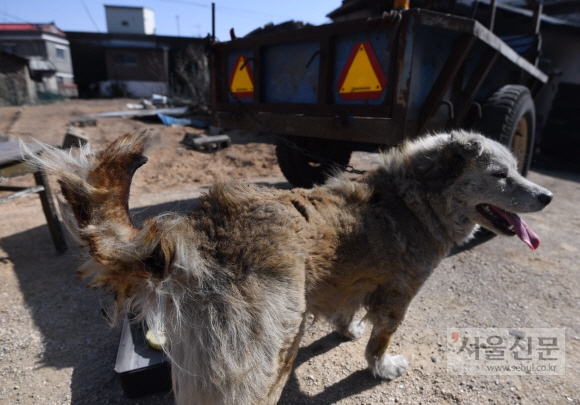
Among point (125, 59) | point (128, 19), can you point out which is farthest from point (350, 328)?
point (128, 19)

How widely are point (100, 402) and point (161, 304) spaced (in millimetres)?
1272

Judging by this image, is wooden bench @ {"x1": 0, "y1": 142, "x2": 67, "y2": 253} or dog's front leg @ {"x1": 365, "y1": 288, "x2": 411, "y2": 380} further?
wooden bench @ {"x1": 0, "y1": 142, "x2": 67, "y2": 253}

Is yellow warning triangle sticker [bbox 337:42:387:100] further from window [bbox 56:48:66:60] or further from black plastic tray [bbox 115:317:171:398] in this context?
window [bbox 56:48:66:60]

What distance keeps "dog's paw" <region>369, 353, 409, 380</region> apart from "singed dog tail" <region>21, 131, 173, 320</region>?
6.02 ft

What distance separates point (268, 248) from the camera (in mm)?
1744

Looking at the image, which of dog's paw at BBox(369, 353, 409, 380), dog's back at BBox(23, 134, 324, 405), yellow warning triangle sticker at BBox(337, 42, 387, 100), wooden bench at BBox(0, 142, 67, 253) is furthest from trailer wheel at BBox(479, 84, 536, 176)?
wooden bench at BBox(0, 142, 67, 253)

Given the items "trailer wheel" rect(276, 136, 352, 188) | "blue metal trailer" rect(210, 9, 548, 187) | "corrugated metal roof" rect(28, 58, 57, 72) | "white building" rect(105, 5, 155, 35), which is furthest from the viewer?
"white building" rect(105, 5, 155, 35)

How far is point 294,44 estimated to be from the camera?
3.95 m

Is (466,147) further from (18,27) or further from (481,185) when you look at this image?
(18,27)

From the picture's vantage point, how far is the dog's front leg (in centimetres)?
238

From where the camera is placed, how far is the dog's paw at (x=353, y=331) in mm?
2979

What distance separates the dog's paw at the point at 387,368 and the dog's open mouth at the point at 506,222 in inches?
49.5

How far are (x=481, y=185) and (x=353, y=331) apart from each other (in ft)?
5.29

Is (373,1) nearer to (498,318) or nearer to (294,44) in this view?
(294,44)
